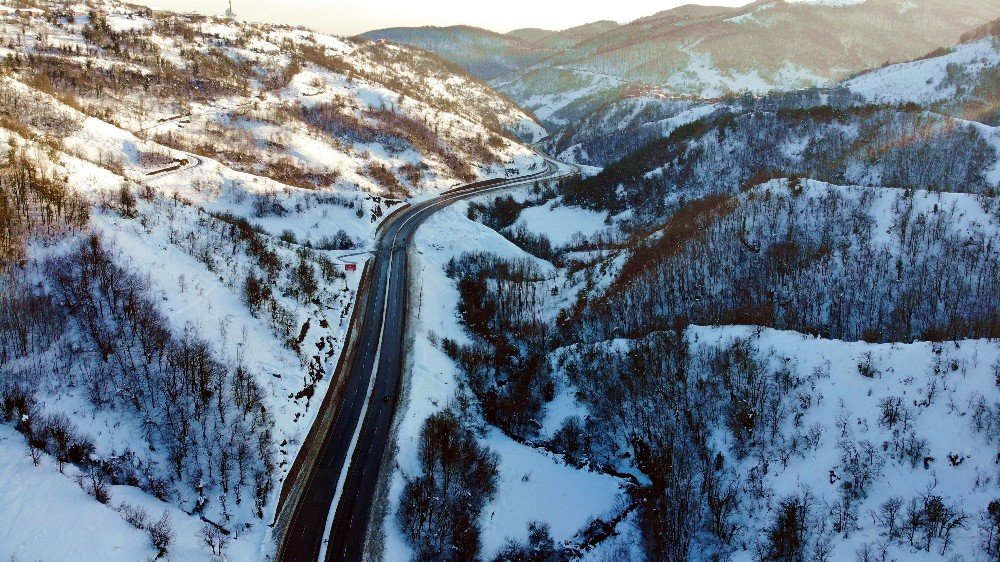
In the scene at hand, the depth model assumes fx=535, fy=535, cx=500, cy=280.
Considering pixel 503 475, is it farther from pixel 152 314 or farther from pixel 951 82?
pixel 951 82

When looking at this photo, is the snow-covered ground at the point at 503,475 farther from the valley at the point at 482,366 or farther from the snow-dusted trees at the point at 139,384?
the snow-dusted trees at the point at 139,384

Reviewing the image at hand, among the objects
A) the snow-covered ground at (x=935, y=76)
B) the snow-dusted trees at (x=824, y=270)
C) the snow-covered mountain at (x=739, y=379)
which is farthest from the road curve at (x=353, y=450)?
the snow-covered ground at (x=935, y=76)

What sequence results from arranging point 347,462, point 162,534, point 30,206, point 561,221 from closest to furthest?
point 162,534
point 347,462
point 30,206
point 561,221

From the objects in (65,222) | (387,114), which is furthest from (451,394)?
(387,114)

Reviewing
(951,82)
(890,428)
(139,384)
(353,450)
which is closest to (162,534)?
(139,384)

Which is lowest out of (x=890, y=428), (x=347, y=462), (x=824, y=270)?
(x=347, y=462)

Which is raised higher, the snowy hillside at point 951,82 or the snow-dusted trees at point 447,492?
the snowy hillside at point 951,82
